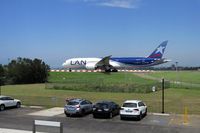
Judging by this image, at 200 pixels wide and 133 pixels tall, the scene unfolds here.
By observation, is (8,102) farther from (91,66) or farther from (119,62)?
(119,62)

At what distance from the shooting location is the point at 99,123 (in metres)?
29.1

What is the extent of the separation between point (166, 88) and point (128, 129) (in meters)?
38.0

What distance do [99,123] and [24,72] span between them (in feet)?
210

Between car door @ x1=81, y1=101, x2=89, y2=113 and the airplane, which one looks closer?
car door @ x1=81, y1=101, x2=89, y2=113

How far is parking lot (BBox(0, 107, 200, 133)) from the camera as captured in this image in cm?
2614

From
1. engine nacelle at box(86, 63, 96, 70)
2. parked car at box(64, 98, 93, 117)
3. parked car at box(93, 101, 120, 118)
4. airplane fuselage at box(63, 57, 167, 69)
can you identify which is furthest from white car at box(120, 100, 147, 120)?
airplane fuselage at box(63, 57, 167, 69)

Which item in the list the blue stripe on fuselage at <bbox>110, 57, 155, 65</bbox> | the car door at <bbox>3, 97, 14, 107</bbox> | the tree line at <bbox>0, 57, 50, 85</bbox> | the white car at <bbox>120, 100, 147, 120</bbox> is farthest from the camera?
the blue stripe on fuselage at <bbox>110, 57, 155, 65</bbox>

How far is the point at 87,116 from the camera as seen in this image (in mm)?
33531

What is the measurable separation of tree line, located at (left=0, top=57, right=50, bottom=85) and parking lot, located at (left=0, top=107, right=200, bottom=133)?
5530 cm

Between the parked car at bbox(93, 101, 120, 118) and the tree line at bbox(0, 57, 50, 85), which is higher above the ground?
the tree line at bbox(0, 57, 50, 85)

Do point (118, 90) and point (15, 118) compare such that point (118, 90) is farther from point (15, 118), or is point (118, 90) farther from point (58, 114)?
point (15, 118)

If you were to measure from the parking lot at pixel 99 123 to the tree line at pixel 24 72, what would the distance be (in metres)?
55.3

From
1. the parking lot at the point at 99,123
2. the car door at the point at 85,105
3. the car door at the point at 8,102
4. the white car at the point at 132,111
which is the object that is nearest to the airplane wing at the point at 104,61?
the car door at the point at 8,102

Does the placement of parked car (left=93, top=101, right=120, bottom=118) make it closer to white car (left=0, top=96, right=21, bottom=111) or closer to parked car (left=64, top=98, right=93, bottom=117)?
parked car (left=64, top=98, right=93, bottom=117)
